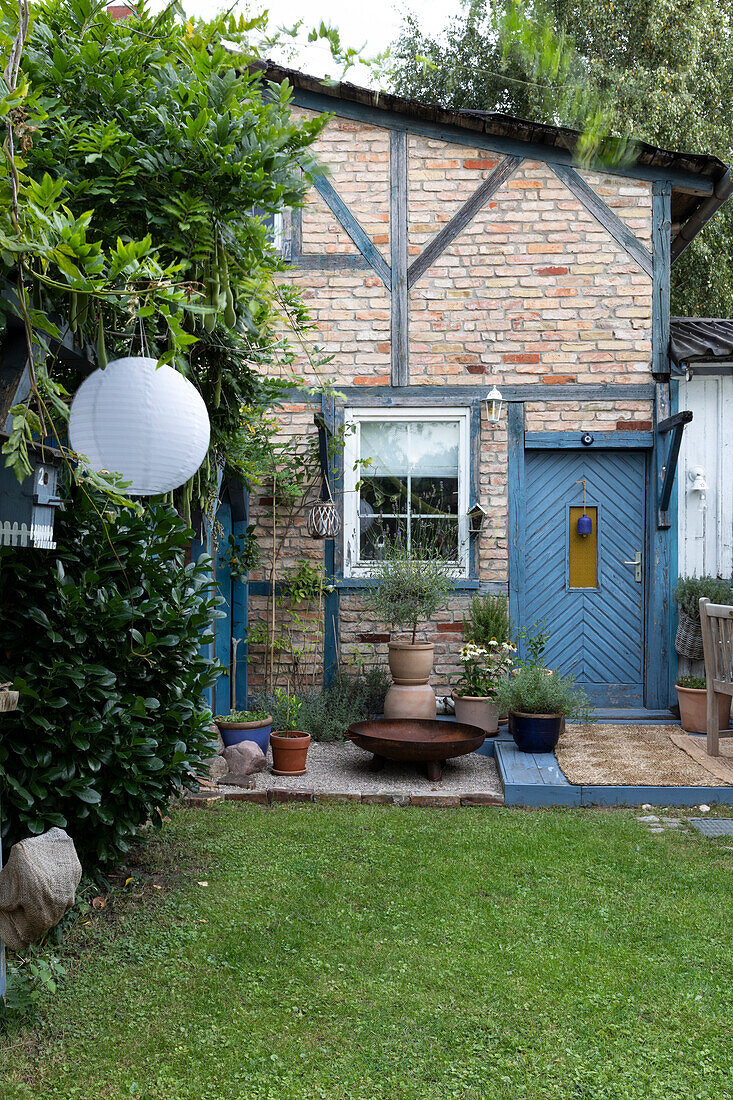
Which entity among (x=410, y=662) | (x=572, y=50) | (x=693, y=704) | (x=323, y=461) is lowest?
(x=693, y=704)

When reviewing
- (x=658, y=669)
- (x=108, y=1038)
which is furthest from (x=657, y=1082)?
(x=658, y=669)

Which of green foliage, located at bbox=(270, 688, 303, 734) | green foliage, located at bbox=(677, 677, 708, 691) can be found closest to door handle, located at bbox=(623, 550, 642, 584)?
green foliage, located at bbox=(677, 677, 708, 691)

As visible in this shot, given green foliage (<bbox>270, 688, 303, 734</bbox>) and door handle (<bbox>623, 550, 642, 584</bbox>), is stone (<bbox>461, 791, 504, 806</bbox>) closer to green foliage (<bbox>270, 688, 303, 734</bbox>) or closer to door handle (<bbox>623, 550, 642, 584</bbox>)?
green foliage (<bbox>270, 688, 303, 734</bbox>)

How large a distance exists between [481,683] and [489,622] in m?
0.54

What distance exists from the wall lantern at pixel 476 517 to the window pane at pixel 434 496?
0.17 meters

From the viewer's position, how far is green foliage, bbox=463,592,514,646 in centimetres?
667

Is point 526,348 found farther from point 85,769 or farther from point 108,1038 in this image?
point 108,1038

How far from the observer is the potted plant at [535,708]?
224 inches

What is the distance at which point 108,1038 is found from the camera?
2.43 m

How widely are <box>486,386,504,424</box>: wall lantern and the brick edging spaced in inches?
122

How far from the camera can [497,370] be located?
7.05 meters

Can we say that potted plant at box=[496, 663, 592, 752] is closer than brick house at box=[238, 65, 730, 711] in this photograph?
Yes

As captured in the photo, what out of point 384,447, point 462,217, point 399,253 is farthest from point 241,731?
point 462,217

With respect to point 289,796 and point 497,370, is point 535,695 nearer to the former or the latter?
point 289,796
